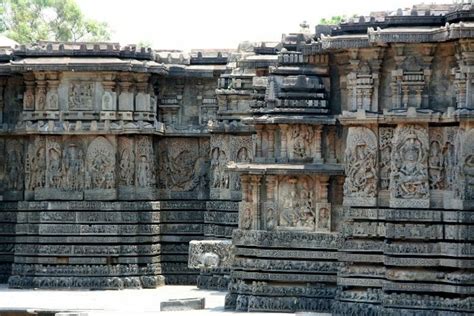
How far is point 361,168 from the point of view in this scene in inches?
1454

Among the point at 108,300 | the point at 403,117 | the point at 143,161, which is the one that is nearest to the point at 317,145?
the point at 403,117

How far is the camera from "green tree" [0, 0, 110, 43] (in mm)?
82125

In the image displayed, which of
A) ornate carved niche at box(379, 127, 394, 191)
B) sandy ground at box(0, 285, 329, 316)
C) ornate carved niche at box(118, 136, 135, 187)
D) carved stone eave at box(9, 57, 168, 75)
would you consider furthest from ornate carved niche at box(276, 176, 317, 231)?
ornate carved niche at box(118, 136, 135, 187)

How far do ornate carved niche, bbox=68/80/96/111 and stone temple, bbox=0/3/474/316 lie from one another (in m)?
0.03

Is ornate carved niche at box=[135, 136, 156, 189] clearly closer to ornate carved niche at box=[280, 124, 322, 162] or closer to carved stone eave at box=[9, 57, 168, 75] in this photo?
carved stone eave at box=[9, 57, 168, 75]

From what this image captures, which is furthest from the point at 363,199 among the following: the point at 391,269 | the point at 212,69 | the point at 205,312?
the point at 212,69

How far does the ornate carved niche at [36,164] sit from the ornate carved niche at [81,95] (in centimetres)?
114

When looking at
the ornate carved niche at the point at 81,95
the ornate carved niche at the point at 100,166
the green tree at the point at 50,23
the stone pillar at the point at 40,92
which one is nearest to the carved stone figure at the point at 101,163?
the ornate carved niche at the point at 100,166

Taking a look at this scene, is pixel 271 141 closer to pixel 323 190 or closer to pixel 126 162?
pixel 323 190

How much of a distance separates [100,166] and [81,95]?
1.79 m

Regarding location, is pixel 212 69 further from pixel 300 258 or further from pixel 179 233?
pixel 300 258

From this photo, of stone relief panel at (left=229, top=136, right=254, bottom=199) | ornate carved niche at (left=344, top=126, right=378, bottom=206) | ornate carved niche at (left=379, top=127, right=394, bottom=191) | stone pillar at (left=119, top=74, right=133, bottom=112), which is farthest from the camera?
stone pillar at (left=119, top=74, right=133, bottom=112)

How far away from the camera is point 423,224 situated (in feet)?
117

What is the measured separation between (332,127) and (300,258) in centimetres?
268
